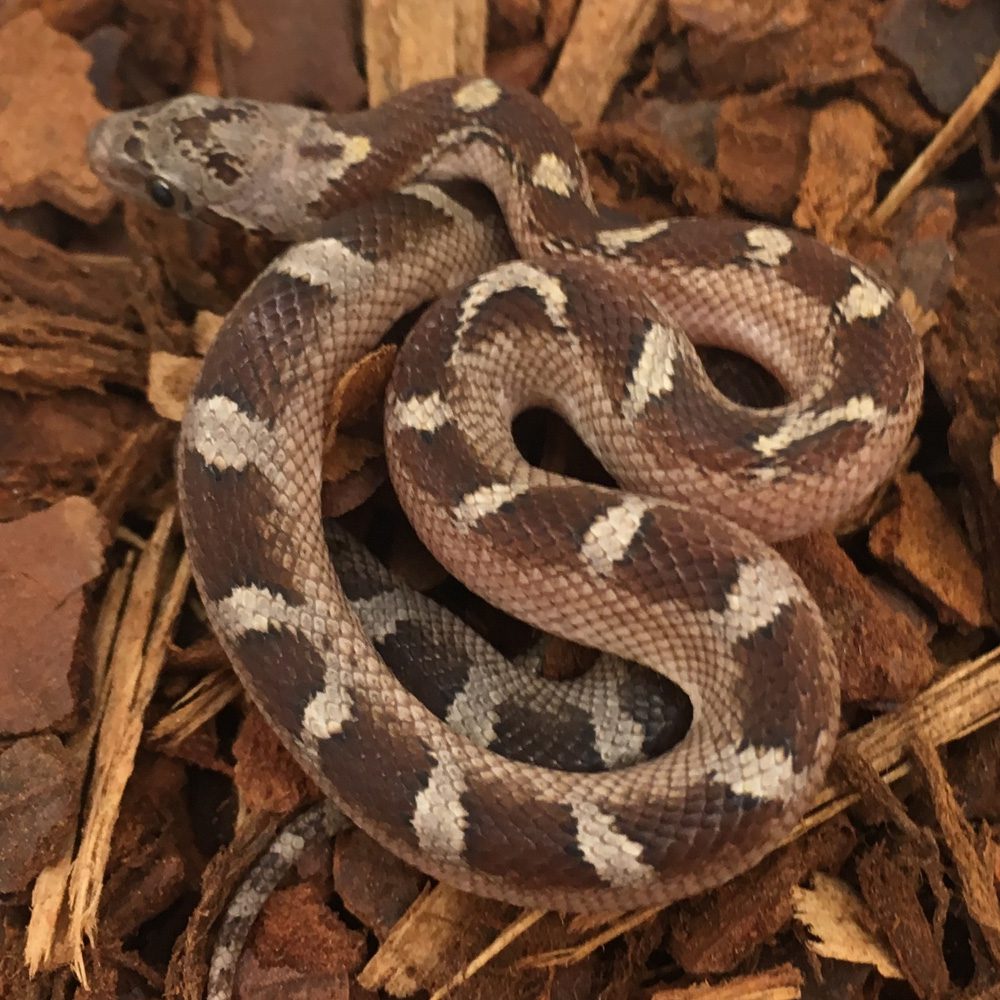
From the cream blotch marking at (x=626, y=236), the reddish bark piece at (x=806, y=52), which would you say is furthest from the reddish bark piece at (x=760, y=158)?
the cream blotch marking at (x=626, y=236)

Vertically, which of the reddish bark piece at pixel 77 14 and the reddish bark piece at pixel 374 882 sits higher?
the reddish bark piece at pixel 77 14

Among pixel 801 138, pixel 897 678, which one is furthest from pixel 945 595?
pixel 801 138

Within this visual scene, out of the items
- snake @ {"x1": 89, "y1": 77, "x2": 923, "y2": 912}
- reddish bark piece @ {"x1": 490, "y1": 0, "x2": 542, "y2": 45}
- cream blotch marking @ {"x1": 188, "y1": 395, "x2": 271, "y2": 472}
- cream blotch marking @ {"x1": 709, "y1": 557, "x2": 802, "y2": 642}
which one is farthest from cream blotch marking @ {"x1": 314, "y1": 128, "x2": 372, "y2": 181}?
cream blotch marking @ {"x1": 709, "y1": 557, "x2": 802, "y2": 642}

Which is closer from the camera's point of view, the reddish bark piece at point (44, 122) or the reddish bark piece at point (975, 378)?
the reddish bark piece at point (975, 378)

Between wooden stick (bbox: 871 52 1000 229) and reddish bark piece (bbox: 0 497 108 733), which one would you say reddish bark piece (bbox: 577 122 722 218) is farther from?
reddish bark piece (bbox: 0 497 108 733)

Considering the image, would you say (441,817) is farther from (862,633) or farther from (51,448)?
(51,448)

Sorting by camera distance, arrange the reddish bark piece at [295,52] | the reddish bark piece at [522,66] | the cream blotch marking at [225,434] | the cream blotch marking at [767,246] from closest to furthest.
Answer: the cream blotch marking at [225,434] → the cream blotch marking at [767,246] → the reddish bark piece at [295,52] → the reddish bark piece at [522,66]

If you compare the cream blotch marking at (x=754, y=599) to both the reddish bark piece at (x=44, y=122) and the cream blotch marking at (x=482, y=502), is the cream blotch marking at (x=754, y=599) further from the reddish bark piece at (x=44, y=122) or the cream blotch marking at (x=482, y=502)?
the reddish bark piece at (x=44, y=122)
